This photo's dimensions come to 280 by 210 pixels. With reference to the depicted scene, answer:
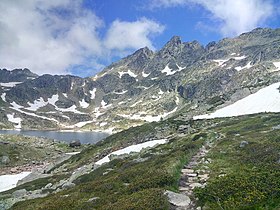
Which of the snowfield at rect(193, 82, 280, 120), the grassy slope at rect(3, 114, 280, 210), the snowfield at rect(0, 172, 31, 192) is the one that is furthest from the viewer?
the snowfield at rect(193, 82, 280, 120)

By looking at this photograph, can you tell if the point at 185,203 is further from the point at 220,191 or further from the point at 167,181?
the point at 167,181

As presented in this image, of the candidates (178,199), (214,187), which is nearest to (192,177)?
(214,187)

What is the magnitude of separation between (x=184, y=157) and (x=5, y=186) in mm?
41675

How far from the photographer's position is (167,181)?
62.9 ft

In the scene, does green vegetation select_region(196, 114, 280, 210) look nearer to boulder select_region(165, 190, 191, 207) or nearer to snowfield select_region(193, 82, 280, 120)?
boulder select_region(165, 190, 191, 207)

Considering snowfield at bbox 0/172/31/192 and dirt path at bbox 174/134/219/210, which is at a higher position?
snowfield at bbox 0/172/31/192

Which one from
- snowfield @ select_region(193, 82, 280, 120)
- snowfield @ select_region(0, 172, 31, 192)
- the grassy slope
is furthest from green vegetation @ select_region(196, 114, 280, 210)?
snowfield @ select_region(193, 82, 280, 120)

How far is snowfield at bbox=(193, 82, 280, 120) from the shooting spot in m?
80.9

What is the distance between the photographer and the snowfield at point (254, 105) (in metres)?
80.9

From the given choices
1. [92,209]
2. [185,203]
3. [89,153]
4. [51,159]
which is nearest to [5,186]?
[89,153]

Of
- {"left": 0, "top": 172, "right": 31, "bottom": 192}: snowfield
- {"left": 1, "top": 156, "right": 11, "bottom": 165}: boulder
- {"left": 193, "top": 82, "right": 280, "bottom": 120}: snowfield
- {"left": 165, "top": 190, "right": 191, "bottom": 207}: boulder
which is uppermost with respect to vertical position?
{"left": 193, "top": 82, "right": 280, "bottom": 120}: snowfield

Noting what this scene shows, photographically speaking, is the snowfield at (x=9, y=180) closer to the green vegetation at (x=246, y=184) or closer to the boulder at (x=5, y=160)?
the boulder at (x=5, y=160)

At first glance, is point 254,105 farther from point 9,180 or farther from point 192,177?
point 192,177

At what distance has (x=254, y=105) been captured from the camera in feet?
284
